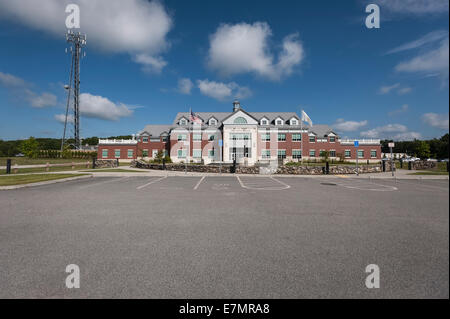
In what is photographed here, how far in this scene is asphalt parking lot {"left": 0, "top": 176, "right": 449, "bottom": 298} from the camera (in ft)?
9.04

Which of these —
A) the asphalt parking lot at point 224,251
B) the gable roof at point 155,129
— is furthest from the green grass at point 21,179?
the gable roof at point 155,129

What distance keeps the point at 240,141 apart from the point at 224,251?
39.0 meters

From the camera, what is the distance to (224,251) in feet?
13.1

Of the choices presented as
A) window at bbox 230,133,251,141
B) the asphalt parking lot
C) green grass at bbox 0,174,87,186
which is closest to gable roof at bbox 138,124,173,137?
window at bbox 230,133,251,141

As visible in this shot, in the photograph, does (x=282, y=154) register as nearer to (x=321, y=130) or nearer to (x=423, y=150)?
(x=321, y=130)

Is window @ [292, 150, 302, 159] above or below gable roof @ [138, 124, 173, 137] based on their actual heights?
Answer: below

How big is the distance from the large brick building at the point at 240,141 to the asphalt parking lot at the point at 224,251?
34429mm

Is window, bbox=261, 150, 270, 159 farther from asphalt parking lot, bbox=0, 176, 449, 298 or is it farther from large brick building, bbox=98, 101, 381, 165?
asphalt parking lot, bbox=0, 176, 449, 298

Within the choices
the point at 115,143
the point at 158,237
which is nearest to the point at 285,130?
the point at 115,143

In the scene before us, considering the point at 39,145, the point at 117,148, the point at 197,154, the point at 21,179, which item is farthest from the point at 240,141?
the point at 39,145

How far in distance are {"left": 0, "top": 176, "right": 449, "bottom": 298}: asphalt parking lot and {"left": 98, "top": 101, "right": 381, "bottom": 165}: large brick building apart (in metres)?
34.4

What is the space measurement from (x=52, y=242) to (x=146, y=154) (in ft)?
164

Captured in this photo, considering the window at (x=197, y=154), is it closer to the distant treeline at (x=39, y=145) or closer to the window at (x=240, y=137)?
the window at (x=240, y=137)
